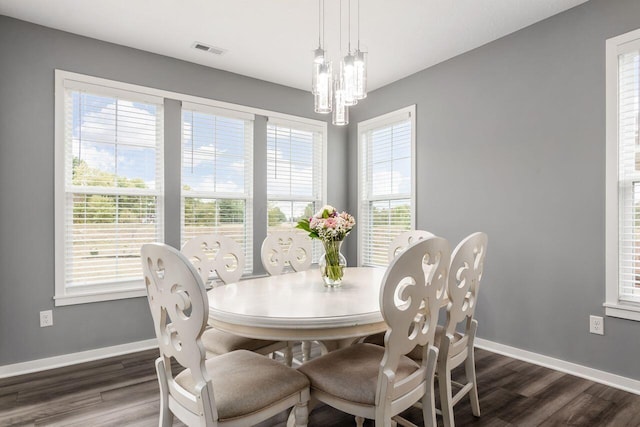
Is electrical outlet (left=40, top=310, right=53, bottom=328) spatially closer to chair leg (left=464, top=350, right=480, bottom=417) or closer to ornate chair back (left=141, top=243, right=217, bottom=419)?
ornate chair back (left=141, top=243, right=217, bottom=419)

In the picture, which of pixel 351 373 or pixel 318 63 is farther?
pixel 318 63

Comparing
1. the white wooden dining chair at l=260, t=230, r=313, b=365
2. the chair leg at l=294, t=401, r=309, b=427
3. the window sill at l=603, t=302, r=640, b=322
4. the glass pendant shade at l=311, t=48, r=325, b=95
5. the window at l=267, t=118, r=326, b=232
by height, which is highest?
the glass pendant shade at l=311, t=48, r=325, b=95

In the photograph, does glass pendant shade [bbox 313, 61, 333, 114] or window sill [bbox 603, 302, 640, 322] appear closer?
glass pendant shade [bbox 313, 61, 333, 114]

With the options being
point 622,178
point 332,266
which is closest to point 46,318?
point 332,266

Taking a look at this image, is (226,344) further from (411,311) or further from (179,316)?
(411,311)

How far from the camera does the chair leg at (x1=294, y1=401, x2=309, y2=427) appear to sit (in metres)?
1.55

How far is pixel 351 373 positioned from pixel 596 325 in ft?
6.90

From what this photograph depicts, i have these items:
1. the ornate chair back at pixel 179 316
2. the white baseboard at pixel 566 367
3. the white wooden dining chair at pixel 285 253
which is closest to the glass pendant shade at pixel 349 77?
the white wooden dining chair at pixel 285 253

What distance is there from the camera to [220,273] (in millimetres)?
2641

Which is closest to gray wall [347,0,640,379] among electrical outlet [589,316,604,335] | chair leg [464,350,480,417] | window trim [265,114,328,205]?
electrical outlet [589,316,604,335]

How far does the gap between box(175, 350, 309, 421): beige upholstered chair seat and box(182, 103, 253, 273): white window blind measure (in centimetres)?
220

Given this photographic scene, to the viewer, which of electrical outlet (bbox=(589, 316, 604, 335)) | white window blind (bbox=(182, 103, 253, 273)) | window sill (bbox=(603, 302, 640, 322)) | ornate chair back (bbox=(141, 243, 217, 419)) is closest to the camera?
ornate chair back (bbox=(141, 243, 217, 419))

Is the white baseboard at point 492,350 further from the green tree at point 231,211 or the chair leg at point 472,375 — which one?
the green tree at point 231,211

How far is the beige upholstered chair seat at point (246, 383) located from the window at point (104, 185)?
2043mm
